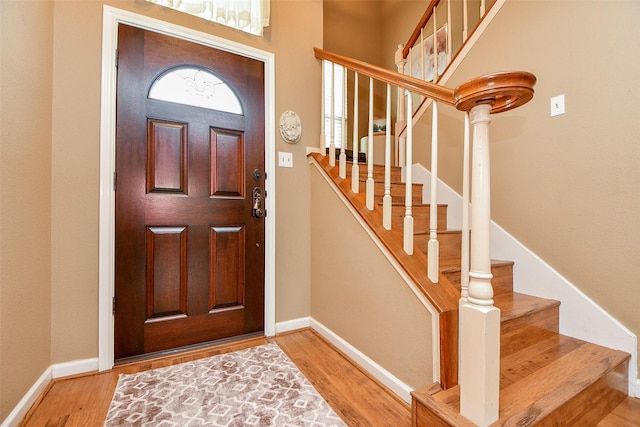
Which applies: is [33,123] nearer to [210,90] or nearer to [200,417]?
[210,90]

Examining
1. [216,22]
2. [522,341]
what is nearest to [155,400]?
[522,341]

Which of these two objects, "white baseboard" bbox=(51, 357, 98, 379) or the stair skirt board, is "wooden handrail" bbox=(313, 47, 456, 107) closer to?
the stair skirt board

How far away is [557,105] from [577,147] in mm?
276

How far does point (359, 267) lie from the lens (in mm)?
1653

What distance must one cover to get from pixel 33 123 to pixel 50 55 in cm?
44

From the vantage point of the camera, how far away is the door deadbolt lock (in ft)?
6.53

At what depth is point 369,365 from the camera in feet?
5.06

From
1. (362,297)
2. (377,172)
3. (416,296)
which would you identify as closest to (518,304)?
(416,296)

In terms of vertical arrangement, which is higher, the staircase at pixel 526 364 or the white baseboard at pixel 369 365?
the staircase at pixel 526 364

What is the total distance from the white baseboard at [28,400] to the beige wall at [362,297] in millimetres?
1543

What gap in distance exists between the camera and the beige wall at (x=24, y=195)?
1.11m

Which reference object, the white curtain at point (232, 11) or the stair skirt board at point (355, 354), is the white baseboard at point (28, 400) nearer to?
the stair skirt board at point (355, 354)

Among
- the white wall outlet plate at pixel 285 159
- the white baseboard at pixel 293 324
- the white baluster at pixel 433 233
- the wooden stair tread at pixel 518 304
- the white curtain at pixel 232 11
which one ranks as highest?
the white curtain at pixel 232 11

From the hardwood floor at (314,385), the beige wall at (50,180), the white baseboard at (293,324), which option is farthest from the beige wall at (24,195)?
the white baseboard at (293,324)
